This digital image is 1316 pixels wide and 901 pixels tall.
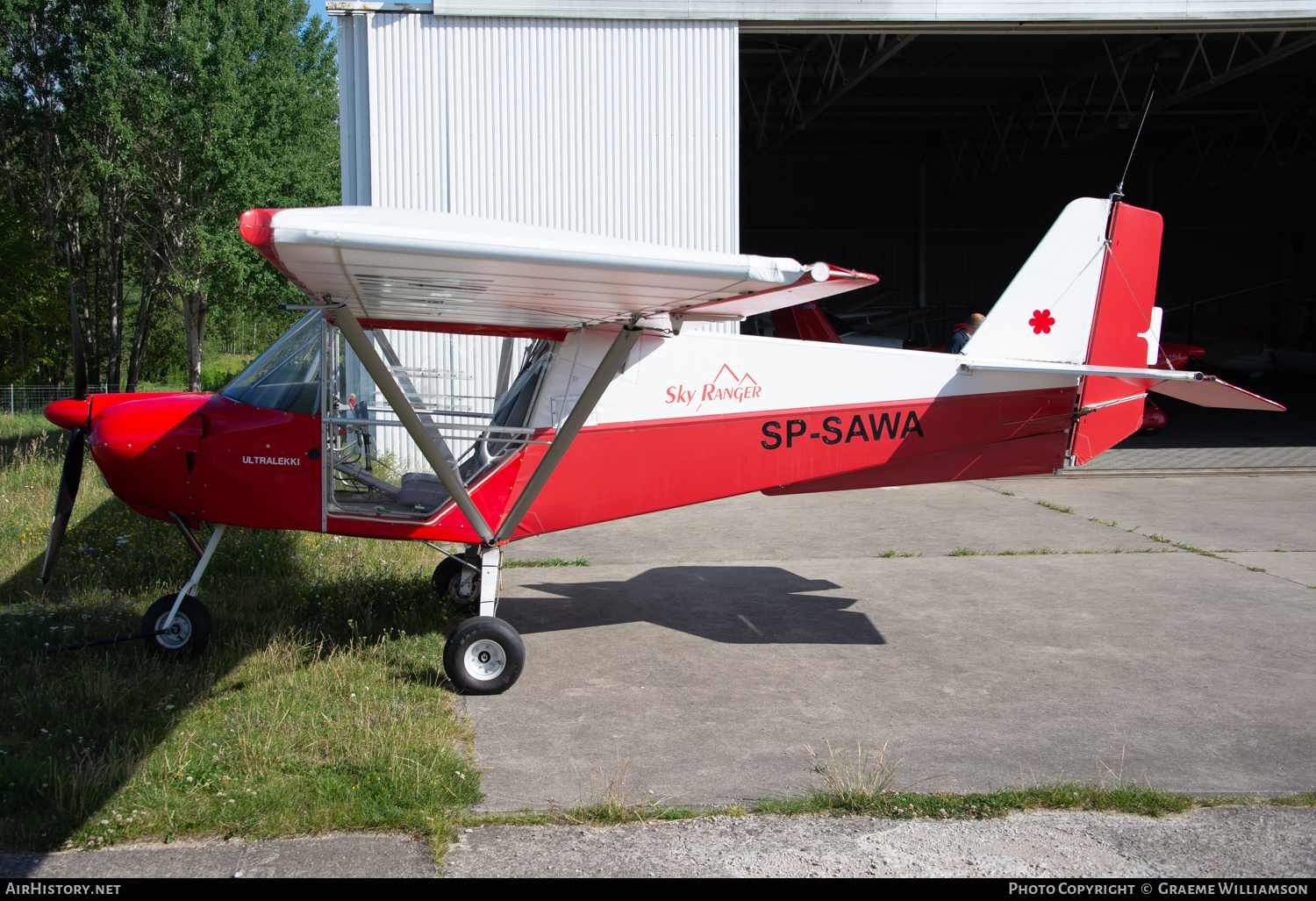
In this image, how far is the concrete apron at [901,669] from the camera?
3.78 meters

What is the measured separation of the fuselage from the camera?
4918 millimetres

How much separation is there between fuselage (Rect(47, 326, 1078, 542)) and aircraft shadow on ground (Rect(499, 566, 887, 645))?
3.17 feet

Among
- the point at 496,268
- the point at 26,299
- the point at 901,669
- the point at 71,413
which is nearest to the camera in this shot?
the point at 496,268

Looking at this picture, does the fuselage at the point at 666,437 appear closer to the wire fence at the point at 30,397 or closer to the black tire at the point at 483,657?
the black tire at the point at 483,657

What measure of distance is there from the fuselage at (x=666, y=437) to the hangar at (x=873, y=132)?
4.43 feet

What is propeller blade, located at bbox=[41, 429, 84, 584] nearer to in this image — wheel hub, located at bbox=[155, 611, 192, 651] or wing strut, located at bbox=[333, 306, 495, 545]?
wheel hub, located at bbox=[155, 611, 192, 651]

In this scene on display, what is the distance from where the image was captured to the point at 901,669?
5055 mm

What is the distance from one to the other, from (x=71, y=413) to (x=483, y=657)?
2.98m

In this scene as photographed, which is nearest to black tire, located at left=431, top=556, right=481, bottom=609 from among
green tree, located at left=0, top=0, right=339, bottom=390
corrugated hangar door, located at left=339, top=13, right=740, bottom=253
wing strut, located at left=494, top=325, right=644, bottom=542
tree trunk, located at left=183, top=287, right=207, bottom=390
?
wing strut, located at left=494, top=325, right=644, bottom=542

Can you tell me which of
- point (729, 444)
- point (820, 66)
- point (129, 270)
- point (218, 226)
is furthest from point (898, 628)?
point (129, 270)

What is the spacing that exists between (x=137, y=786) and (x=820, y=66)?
20707 millimetres

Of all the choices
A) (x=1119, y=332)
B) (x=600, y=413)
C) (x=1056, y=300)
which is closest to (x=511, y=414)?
(x=600, y=413)

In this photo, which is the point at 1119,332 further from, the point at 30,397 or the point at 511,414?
the point at 30,397

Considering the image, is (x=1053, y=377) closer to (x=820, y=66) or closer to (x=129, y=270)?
(x=820, y=66)
